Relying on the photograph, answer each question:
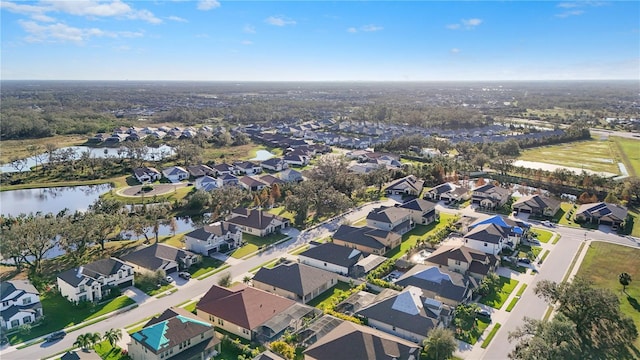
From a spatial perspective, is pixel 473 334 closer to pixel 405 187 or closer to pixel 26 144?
pixel 405 187

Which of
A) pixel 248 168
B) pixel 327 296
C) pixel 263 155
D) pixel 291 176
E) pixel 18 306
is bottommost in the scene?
pixel 263 155

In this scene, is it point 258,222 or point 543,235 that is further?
point 258,222

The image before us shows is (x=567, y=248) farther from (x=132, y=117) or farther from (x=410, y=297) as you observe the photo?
(x=132, y=117)

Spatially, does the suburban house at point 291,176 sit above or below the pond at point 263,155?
above

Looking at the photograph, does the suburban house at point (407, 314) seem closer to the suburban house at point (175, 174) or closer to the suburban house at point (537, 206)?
the suburban house at point (537, 206)

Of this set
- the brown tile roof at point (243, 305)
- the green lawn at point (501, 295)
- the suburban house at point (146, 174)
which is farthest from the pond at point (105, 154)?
the green lawn at point (501, 295)

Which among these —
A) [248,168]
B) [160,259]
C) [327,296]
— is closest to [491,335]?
[327,296]

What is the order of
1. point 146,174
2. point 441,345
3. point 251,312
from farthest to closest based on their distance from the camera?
point 146,174
point 251,312
point 441,345

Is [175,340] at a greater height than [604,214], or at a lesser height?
greater

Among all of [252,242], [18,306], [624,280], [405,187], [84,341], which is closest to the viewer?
[84,341]
